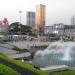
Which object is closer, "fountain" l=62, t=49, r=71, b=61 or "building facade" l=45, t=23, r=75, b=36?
"fountain" l=62, t=49, r=71, b=61

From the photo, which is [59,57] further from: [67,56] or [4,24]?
[4,24]

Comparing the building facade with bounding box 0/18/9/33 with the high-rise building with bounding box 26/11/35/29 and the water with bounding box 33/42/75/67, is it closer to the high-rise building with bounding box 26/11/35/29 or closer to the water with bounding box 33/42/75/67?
the high-rise building with bounding box 26/11/35/29

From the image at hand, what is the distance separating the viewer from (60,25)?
12988 cm

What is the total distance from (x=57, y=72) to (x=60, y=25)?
113373mm

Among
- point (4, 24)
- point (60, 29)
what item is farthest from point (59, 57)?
point (60, 29)

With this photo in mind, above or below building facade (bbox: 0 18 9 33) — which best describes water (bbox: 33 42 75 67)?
below

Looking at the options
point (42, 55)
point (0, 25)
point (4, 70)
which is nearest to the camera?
point (4, 70)

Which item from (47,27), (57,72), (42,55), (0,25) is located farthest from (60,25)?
(57,72)

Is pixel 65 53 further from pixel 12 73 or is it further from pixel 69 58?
pixel 12 73

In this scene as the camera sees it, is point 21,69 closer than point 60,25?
Yes

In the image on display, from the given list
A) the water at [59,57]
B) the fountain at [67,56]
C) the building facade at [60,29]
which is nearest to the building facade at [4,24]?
the building facade at [60,29]

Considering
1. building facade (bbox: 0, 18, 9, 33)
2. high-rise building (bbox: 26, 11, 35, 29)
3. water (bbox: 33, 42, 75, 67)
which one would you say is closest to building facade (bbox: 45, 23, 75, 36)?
high-rise building (bbox: 26, 11, 35, 29)

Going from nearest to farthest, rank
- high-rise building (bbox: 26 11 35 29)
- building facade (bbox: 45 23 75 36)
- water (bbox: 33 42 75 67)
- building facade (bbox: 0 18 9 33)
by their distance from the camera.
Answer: water (bbox: 33 42 75 67)
building facade (bbox: 0 18 9 33)
building facade (bbox: 45 23 75 36)
high-rise building (bbox: 26 11 35 29)

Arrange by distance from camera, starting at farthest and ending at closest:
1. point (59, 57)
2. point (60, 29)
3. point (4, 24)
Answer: point (60, 29), point (4, 24), point (59, 57)
